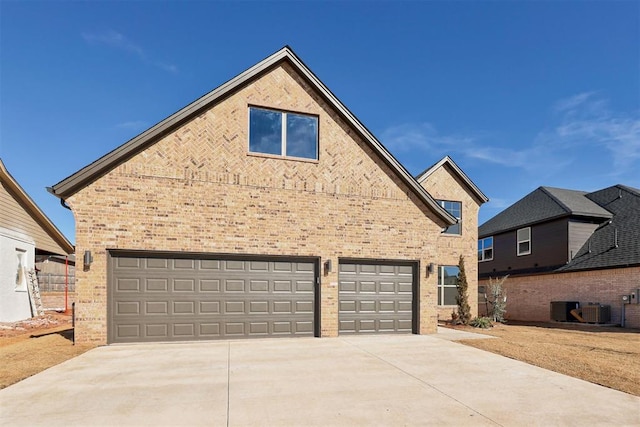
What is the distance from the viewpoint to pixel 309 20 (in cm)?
1312

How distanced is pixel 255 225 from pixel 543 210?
706 inches

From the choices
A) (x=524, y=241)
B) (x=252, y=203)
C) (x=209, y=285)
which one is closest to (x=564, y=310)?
(x=524, y=241)

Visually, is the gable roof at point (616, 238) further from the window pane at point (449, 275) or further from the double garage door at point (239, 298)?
the double garage door at point (239, 298)

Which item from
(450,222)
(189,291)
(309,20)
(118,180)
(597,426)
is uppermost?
(309,20)

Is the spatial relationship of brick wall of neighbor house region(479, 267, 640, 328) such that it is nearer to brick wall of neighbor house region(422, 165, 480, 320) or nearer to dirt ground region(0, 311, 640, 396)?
dirt ground region(0, 311, 640, 396)

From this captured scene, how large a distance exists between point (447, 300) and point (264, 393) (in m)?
14.9

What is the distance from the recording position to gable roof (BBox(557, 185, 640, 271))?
16.4m

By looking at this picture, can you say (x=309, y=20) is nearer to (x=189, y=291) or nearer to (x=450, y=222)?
(x=450, y=222)

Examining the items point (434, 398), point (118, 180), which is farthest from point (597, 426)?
point (118, 180)

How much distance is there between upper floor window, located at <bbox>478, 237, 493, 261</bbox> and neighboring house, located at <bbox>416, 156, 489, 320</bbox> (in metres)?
6.06

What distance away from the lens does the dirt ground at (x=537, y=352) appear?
6820 mm

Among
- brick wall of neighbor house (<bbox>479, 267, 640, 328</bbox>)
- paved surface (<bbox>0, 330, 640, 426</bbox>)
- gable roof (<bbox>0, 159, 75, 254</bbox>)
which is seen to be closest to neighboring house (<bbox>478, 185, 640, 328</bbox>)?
brick wall of neighbor house (<bbox>479, 267, 640, 328</bbox>)

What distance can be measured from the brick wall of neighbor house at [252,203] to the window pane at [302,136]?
0.87 ft

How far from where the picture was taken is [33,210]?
1709 cm
